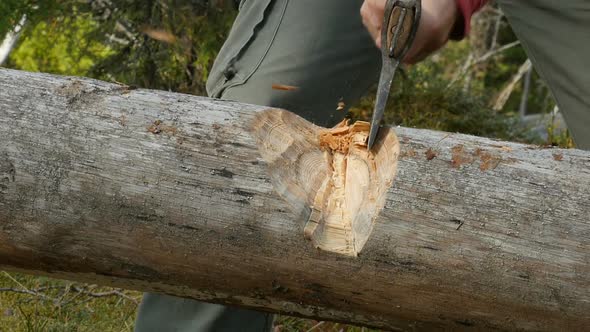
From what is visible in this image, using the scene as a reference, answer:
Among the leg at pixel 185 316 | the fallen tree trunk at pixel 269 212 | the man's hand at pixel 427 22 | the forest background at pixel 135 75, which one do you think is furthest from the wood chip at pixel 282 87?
the forest background at pixel 135 75

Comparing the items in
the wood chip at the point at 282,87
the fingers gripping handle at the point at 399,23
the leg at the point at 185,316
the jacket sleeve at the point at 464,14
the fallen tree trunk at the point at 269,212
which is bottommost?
the leg at the point at 185,316

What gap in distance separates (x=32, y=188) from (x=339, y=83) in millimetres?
1076

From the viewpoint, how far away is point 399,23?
6.72 feet

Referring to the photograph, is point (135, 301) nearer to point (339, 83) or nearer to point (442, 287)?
point (339, 83)

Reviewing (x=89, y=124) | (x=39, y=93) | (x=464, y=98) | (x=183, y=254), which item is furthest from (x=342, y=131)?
(x=464, y=98)

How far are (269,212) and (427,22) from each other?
76cm

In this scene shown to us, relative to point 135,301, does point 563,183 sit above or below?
above

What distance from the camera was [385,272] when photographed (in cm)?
195

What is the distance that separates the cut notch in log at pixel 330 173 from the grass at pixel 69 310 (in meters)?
1.64

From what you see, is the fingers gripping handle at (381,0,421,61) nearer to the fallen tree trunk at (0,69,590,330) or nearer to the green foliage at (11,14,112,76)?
the fallen tree trunk at (0,69,590,330)

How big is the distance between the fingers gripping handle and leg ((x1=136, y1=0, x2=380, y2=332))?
1.65 feet

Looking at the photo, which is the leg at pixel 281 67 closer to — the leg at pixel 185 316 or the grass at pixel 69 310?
the leg at pixel 185 316

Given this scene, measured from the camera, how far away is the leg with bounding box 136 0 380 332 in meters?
2.47

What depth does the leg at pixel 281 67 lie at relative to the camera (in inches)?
97.4
